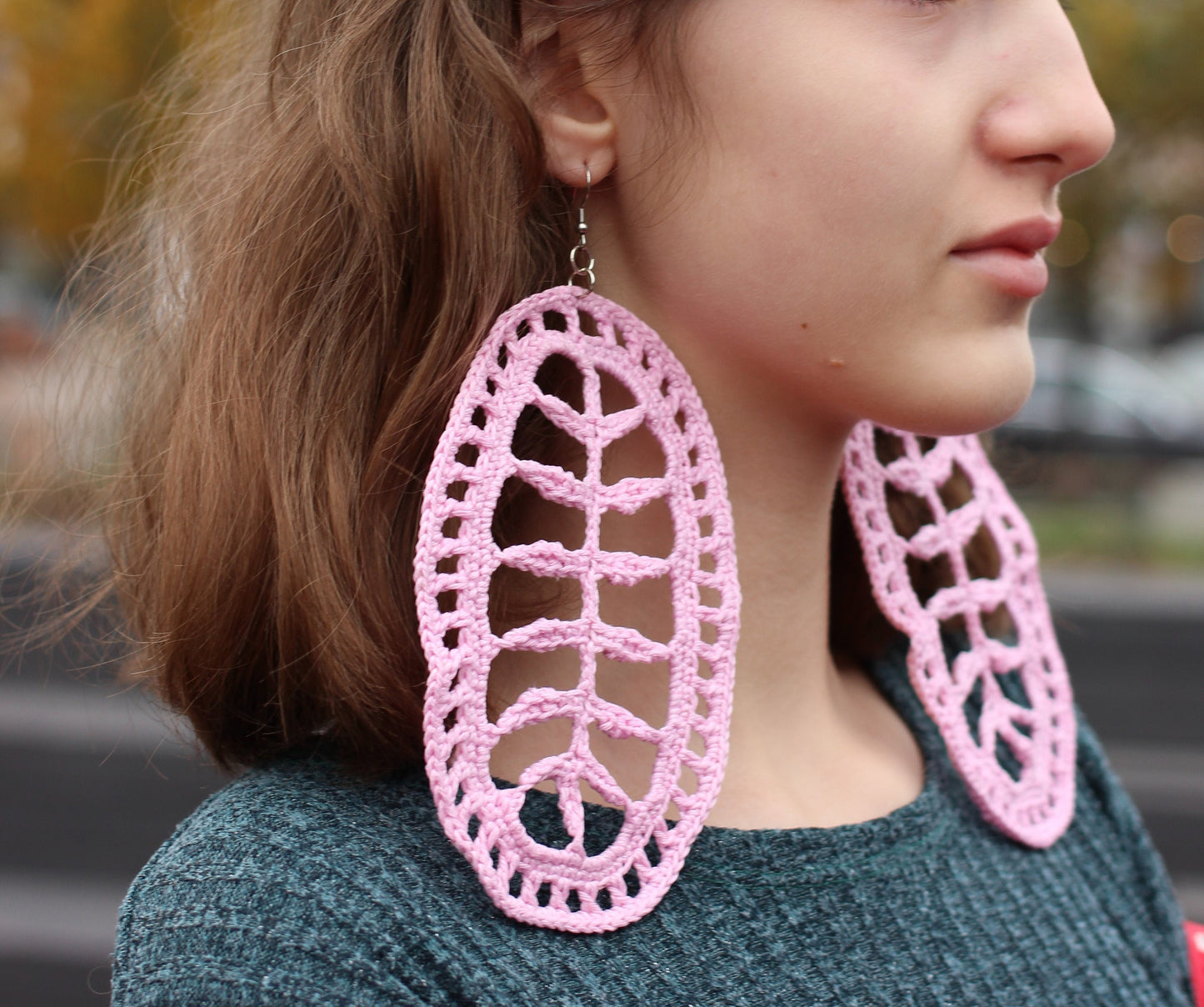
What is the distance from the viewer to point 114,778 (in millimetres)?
5875

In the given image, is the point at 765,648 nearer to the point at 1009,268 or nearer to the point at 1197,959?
the point at 1009,268

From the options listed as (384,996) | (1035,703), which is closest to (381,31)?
(384,996)

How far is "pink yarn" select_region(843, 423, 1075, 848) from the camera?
1531mm

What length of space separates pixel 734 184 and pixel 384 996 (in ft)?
2.67

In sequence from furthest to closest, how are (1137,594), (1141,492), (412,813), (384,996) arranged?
(1141,492) < (1137,594) < (412,813) < (384,996)

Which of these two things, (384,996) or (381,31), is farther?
(381,31)

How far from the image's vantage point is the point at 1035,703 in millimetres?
1650

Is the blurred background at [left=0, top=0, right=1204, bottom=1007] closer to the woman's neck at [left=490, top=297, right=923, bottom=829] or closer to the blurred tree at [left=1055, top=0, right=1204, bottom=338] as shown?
the blurred tree at [left=1055, top=0, right=1204, bottom=338]

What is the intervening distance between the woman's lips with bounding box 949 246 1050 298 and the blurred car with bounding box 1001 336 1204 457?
9.58 meters

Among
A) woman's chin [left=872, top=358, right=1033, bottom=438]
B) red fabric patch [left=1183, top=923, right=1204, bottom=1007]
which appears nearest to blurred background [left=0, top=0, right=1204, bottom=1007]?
red fabric patch [left=1183, top=923, right=1204, bottom=1007]

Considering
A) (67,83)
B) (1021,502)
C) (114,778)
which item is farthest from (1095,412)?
(114,778)

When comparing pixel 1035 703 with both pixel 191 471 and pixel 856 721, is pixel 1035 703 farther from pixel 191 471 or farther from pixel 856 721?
pixel 191 471

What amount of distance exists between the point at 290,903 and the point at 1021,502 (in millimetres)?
9520

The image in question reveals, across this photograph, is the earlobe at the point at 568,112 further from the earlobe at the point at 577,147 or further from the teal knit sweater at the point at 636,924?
the teal knit sweater at the point at 636,924
